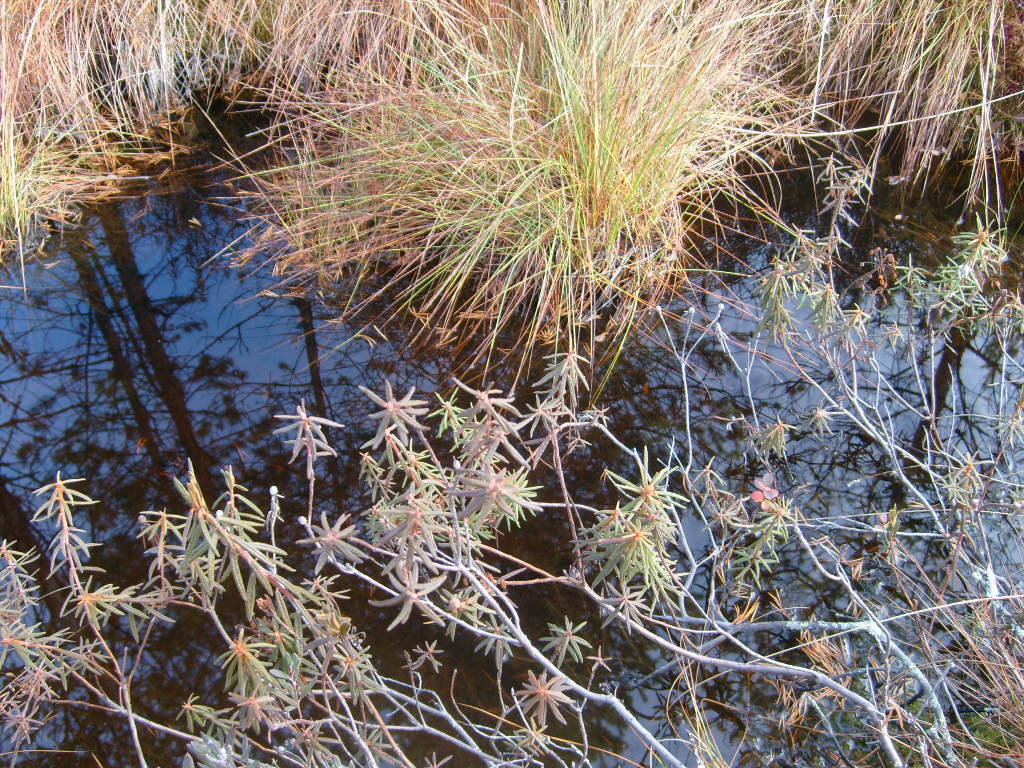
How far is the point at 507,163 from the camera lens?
297 cm

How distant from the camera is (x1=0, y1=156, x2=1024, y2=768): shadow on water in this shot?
72.9 inches

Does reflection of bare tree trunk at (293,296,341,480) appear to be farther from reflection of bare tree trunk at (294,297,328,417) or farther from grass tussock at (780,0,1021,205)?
grass tussock at (780,0,1021,205)

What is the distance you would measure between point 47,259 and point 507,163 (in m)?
2.16

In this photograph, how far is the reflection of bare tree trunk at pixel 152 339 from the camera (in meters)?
2.52

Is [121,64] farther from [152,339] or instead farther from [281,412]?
[281,412]

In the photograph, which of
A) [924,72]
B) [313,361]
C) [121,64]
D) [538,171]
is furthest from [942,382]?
[121,64]

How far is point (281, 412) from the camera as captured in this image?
2.62 meters

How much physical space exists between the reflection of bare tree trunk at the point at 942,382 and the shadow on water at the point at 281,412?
0.5 inches

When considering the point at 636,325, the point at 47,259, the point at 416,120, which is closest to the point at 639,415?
the point at 636,325

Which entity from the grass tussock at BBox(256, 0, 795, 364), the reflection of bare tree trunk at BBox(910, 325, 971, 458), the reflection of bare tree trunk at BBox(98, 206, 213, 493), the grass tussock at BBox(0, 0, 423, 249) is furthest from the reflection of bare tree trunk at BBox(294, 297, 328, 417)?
the reflection of bare tree trunk at BBox(910, 325, 971, 458)

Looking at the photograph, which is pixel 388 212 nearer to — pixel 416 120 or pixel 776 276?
pixel 416 120

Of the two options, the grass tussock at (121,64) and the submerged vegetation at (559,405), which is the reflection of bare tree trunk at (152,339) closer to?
the submerged vegetation at (559,405)

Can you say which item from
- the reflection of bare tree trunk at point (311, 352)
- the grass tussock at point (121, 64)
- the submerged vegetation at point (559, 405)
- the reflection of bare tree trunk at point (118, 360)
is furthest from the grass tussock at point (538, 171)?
the grass tussock at point (121, 64)

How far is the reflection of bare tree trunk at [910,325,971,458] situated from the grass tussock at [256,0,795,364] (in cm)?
102
